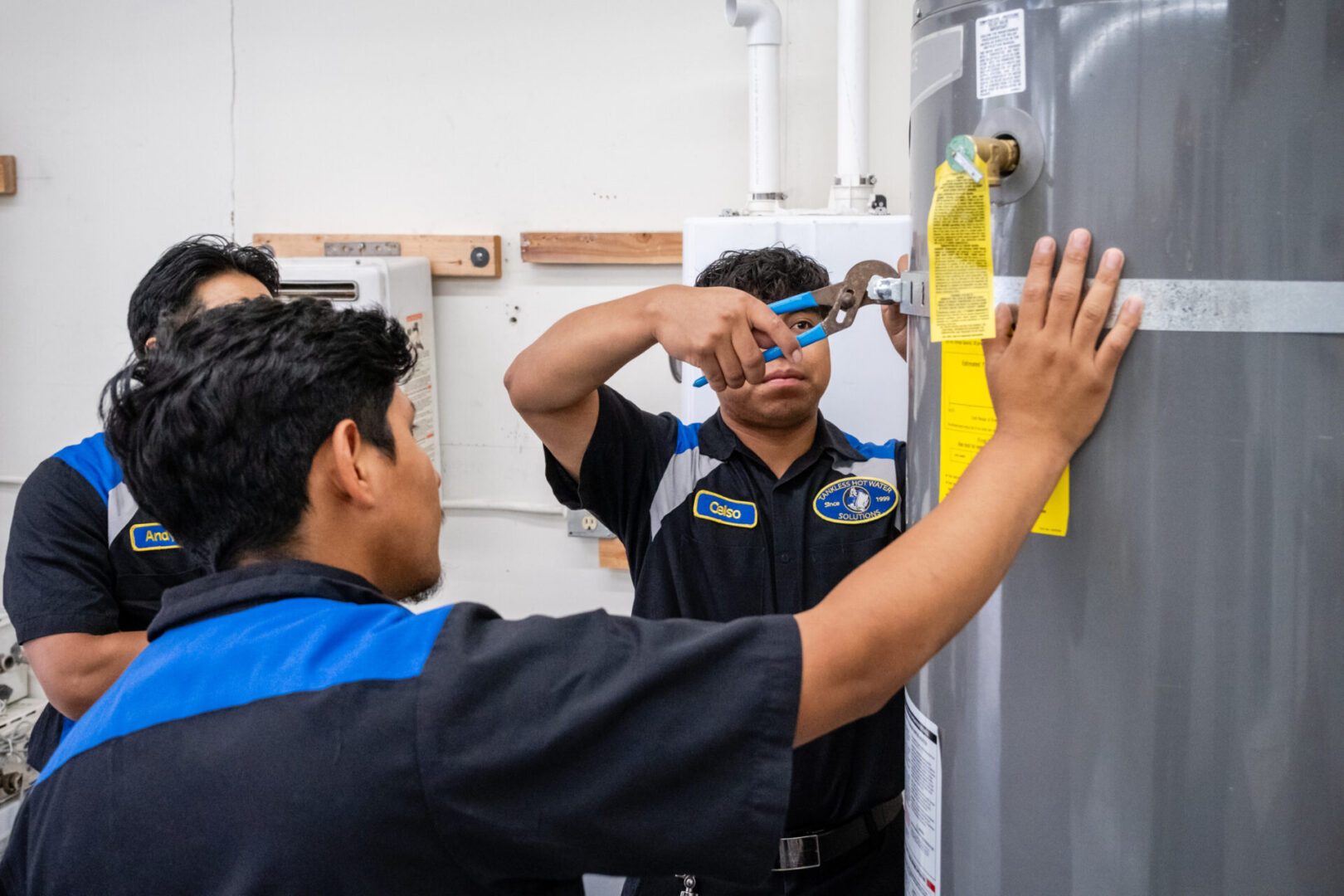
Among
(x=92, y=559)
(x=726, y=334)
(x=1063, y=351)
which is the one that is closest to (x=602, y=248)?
(x=92, y=559)

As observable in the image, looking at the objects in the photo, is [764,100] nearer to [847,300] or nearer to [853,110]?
[853,110]

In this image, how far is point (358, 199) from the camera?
8.23ft

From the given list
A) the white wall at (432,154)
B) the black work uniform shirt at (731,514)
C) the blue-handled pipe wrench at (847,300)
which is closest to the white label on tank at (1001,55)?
the blue-handled pipe wrench at (847,300)

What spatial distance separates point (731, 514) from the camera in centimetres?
145

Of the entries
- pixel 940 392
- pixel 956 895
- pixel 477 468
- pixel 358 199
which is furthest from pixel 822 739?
pixel 358 199

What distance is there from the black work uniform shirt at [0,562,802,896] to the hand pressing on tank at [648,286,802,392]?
38 centimetres

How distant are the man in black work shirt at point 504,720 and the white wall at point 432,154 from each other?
5.21 feet

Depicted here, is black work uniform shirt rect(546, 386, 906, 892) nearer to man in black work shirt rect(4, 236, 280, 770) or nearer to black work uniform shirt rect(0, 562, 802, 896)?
man in black work shirt rect(4, 236, 280, 770)

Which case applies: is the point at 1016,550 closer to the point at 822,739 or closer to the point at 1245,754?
the point at 1245,754

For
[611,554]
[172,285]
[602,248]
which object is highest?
[602,248]

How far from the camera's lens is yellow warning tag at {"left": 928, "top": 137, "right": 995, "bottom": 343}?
0.75 m

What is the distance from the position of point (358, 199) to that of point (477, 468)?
0.69m

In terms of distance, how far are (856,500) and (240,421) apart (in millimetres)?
866

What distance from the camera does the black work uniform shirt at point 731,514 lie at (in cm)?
141
